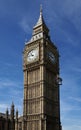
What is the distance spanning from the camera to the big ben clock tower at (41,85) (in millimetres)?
→ 73125

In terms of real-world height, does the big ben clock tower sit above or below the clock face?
below

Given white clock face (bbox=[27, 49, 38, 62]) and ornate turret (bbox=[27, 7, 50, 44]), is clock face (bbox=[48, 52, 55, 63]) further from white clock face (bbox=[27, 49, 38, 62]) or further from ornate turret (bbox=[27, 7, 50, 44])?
ornate turret (bbox=[27, 7, 50, 44])

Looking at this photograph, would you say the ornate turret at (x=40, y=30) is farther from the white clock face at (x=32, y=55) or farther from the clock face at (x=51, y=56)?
the clock face at (x=51, y=56)

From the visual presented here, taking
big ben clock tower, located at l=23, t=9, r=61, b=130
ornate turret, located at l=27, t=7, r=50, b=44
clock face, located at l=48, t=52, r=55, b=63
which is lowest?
big ben clock tower, located at l=23, t=9, r=61, b=130

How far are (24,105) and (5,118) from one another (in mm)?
9804

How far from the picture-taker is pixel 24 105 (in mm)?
76750

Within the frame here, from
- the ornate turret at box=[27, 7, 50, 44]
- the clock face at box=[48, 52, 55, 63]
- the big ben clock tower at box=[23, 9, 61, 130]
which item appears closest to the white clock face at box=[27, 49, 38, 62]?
the big ben clock tower at box=[23, 9, 61, 130]

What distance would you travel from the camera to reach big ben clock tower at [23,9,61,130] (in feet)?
240

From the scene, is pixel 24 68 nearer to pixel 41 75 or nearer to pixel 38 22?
pixel 41 75

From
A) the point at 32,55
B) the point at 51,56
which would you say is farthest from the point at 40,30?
the point at 51,56

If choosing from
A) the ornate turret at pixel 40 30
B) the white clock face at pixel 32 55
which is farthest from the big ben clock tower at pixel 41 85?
the ornate turret at pixel 40 30

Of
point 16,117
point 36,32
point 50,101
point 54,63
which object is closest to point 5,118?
point 16,117

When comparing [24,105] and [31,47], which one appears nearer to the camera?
[24,105]

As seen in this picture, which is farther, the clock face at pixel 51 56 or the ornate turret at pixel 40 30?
the ornate turret at pixel 40 30
